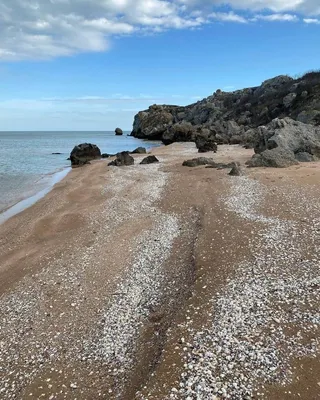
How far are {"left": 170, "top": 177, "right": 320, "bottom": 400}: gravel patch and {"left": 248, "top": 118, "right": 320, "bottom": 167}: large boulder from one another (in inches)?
655

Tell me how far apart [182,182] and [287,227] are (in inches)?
483

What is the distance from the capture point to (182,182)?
2558 cm

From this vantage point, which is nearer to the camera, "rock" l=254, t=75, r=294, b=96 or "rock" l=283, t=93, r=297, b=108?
"rock" l=283, t=93, r=297, b=108

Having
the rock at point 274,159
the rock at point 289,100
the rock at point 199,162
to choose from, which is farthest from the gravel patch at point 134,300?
the rock at point 289,100

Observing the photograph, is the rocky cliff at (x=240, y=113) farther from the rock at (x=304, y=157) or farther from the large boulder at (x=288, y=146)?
the rock at (x=304, y=157)

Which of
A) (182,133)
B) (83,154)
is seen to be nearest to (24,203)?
(83,154)

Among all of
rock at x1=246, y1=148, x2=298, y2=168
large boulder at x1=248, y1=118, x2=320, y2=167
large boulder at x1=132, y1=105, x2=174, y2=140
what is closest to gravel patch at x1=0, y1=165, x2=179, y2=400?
rock at x1=246, y1=148, x2=298, y2=168

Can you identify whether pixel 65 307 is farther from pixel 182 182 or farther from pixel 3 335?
pixel 182 182

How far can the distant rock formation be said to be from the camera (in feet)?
187

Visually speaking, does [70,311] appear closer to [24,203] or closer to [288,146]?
[24,203]

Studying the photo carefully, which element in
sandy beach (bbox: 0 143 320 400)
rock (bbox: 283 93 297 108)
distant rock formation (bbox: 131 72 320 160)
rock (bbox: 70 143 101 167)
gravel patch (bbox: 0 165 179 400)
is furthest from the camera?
rock (bbox: 283 93 297 108)

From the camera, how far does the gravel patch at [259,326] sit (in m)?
6.52

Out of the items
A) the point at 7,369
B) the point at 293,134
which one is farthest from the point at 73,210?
the point at 293,134

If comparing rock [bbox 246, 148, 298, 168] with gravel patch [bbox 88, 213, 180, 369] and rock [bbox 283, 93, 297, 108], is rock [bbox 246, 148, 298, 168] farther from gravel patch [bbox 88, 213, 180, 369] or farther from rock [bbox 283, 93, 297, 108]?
rock [bbox 283, 93, 297, 108]
